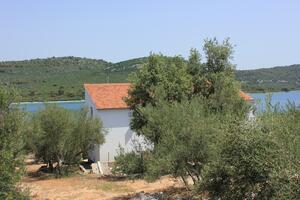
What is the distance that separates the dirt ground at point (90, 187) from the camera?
2759 cm

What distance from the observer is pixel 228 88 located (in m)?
33.6

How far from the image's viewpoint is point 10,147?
1564cm

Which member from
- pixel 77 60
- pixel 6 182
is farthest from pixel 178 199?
pixel 77 60

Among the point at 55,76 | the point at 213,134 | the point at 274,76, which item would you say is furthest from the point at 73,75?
the point at 213,134

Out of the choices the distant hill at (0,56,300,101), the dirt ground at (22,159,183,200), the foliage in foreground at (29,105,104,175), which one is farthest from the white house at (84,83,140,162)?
the distant hill at (0,56,300,101)

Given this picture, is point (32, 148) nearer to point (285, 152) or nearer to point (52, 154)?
point (52, 154)

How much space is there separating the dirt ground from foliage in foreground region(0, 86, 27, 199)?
8.92 metres

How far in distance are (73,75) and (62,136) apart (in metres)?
85.9

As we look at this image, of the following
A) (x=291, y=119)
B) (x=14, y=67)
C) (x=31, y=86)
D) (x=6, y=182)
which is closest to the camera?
(x=291, y=119)

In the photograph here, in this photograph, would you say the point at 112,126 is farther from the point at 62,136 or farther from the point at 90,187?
the point at 90,187

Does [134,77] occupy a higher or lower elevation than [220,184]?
higher

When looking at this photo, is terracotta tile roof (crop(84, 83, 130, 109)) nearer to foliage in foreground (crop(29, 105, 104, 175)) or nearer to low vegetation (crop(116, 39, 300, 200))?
foliage in foreground (crop(29, 105, 104, 175))

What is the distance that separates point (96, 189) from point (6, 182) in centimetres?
1530

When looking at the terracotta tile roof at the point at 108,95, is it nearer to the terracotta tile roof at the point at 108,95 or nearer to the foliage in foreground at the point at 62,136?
the terracotta tile roof at the point at 108,95
